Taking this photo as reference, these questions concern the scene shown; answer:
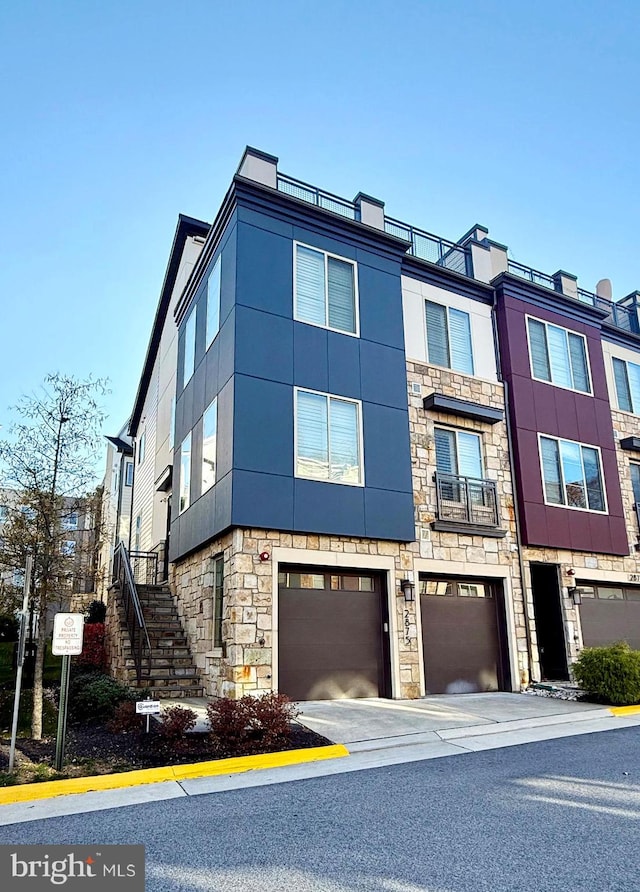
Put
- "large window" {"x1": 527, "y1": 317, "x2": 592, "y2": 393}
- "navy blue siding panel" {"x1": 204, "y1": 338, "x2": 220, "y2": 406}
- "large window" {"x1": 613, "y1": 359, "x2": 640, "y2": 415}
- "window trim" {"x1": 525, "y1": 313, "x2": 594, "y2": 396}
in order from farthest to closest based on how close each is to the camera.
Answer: "large window" {"x1": 613, "y1": 359, "x2": 640, "y2": 415} → "large window" {"x1": 527, "y1": 317, "x2": 592, "y2": 393} → "window trim" {"x1": 525, "y1": 313, "x2": 594, "y2": 396} → "navy blue siding panel" {"x1": 204, "y1": 338, "x2": 220, "y2": 406}

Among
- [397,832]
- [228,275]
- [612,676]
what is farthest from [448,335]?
[397,832]

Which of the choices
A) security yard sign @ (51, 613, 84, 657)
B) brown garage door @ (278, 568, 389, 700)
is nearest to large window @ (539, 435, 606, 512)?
brown garage door @ (278, 568, 389, 700)

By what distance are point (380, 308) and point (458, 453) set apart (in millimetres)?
3560

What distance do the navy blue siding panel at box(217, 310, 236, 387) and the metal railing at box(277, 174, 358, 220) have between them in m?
2.98

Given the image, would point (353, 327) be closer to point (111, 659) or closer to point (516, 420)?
point (516, 420)

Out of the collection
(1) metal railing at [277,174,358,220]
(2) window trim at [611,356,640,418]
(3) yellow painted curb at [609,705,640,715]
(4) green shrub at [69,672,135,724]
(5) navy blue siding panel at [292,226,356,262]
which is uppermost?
(1) metal railing at [277,174,358,220]

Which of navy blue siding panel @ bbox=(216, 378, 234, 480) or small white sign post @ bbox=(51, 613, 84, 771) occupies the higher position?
navy blue siding panel @ bbox=(216, 378, 234, 480)

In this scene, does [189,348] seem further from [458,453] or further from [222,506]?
[458,453]

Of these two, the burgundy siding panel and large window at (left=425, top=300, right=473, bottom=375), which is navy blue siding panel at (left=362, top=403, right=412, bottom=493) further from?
the burgundy siding panel

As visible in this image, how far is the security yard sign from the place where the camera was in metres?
6.85

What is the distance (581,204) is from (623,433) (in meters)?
6.21

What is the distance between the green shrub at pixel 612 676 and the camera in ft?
36.0

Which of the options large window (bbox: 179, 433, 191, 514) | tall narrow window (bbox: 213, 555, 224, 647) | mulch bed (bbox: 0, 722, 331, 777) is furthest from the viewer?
large window (bbox: 179, 433, 191, 514)

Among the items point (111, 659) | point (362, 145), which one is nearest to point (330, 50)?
point (362, 145)
